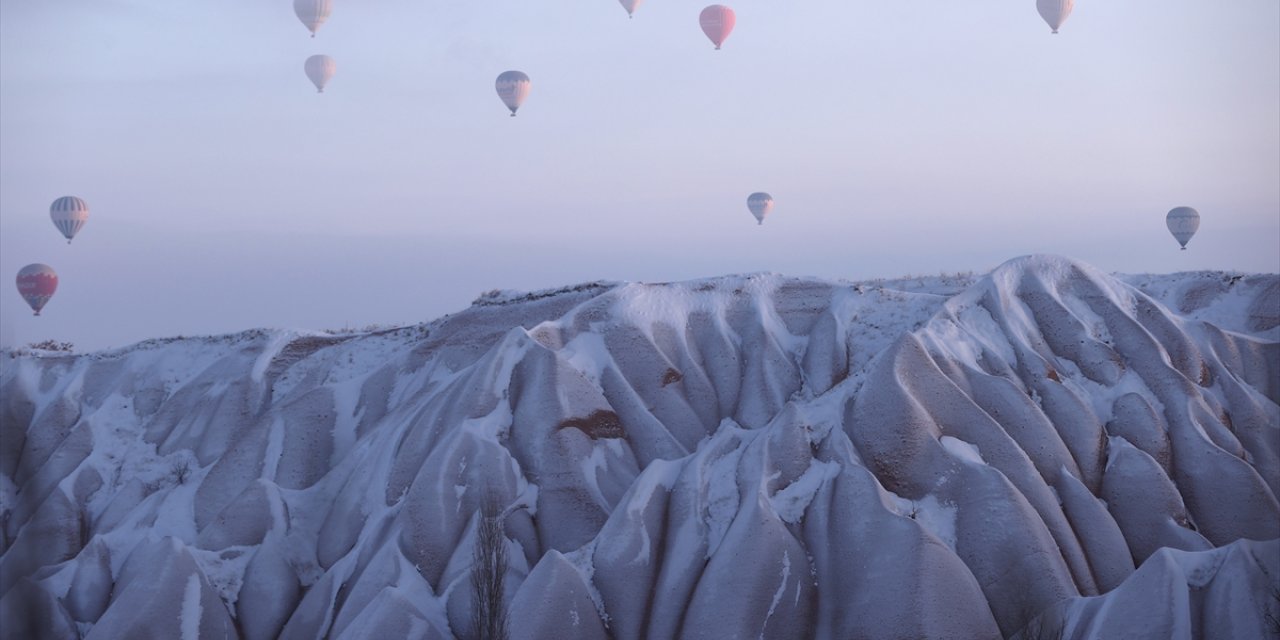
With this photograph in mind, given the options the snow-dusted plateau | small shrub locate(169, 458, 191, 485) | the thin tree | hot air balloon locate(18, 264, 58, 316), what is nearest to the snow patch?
the snow-dusted plateau

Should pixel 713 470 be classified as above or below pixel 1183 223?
below

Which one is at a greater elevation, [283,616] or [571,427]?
[571,427]

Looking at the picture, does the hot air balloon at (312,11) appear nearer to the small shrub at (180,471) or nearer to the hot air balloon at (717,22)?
the hot air balloon at (717,22)

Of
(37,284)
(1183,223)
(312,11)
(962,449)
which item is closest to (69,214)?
(37,284)

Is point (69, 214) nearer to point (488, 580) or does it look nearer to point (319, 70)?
point (319, 70)

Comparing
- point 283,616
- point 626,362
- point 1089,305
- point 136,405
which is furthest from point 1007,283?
point 136,405

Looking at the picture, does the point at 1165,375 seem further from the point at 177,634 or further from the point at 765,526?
the point at 177,634
